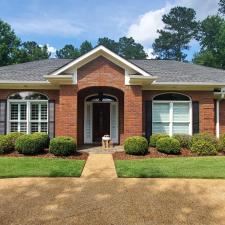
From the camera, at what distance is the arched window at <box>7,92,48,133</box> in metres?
15.8

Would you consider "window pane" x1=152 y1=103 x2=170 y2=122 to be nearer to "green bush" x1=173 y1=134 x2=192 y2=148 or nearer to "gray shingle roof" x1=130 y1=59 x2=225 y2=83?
"gray shingle roof" x1=130 y1=59 x2=225 y2=83

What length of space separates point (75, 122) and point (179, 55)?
51193mm

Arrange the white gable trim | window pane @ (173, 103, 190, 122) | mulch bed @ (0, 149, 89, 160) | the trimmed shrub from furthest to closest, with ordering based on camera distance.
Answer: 1. window pane @ (173, 103, 190, 122)
2. the white gable trim
3. the trimmed shrub
4. mulch bed @ (0, 149, 89, 160)

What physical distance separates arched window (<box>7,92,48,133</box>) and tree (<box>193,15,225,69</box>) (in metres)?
31.2

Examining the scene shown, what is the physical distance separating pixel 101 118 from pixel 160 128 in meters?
3.59

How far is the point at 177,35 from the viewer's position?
209 feet

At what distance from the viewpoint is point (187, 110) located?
16172 mm

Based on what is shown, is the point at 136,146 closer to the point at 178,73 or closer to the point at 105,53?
the point at 105,53

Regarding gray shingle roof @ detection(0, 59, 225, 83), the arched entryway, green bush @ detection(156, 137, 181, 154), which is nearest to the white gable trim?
gray shingle roof @ detection(0, 59, 225, 83)

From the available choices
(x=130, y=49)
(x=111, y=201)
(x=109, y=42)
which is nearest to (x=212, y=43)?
(x=130, y=49)

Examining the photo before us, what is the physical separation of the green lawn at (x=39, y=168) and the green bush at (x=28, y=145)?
4.51ft

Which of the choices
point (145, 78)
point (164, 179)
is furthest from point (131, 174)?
point (145, 78)

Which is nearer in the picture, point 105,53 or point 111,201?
point 111,201

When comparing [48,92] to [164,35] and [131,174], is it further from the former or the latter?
[164,35]
